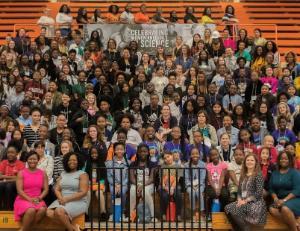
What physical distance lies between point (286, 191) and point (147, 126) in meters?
3.62

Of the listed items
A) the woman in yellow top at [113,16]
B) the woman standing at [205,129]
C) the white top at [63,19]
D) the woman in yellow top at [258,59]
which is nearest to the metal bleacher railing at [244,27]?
the white top at [63,19]

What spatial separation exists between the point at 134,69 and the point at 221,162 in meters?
5.94

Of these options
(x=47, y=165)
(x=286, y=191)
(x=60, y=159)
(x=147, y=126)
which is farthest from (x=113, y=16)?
(x=286, y=191)

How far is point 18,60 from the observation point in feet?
59.1

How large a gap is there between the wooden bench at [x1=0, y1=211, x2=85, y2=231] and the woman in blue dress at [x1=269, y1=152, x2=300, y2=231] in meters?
2.93

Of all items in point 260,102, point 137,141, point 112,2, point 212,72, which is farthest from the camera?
point 112,2

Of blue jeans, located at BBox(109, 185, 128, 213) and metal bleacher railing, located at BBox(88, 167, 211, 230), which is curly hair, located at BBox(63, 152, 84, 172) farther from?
blue jeans, located at BBox(109, 185, 128, 213)

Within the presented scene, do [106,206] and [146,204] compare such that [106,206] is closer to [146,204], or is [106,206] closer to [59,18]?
[146,204]

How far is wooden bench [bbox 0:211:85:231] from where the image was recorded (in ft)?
37.7

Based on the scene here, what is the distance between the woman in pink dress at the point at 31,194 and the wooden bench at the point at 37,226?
0.17m

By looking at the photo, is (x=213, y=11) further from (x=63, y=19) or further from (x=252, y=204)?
(x=252, y=204)

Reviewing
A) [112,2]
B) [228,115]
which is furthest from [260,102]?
[112,2]

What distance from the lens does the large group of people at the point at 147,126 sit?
11539 millimetres

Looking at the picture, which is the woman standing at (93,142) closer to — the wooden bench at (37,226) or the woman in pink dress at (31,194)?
the woman in pink dress at (31,194)
